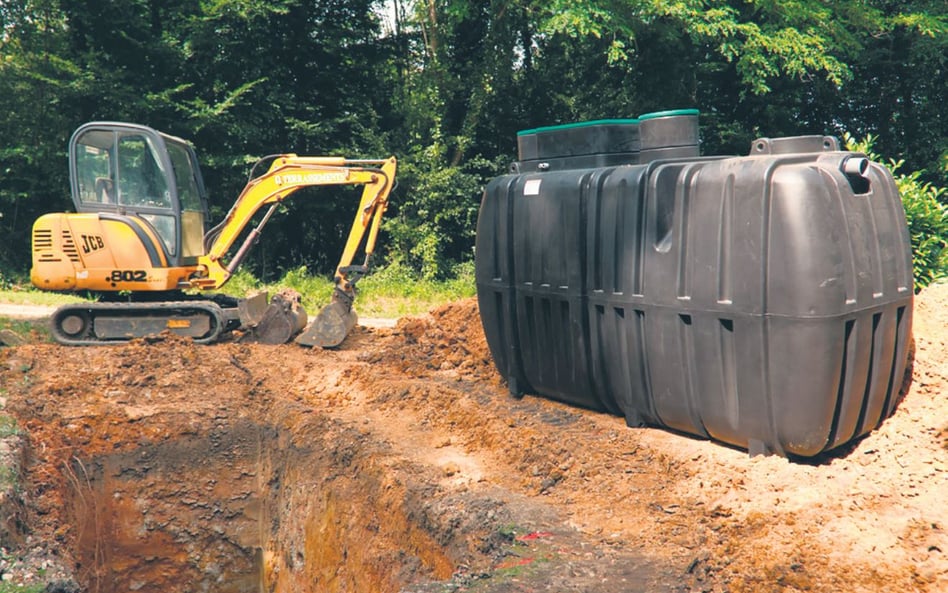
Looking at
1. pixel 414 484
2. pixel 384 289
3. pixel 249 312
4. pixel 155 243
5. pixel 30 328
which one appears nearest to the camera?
pixel 414 484

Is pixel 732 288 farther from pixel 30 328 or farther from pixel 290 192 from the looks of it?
pixel 30 328

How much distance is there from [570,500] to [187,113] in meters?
14.0

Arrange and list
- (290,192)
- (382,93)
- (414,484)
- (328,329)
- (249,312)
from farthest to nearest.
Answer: (382,93) < (290,192) < (249,312) < (328,329) < (414,484)

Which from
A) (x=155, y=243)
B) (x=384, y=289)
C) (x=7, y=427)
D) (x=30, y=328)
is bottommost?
(x=7, y=427)

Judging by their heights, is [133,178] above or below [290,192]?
above

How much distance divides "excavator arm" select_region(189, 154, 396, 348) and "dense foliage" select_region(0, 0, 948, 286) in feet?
18.5

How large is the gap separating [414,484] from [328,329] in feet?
15.5

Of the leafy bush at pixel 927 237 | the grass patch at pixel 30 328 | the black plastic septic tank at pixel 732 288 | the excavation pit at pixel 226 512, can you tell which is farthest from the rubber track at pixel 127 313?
the leafy bush at pixel 927 237

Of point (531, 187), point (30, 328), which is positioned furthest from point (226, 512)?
point (30, 328)

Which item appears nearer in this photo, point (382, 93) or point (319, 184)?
point (319, 184)

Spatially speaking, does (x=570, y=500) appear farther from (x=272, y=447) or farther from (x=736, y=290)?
(x=272, y=447)

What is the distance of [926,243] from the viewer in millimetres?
7508

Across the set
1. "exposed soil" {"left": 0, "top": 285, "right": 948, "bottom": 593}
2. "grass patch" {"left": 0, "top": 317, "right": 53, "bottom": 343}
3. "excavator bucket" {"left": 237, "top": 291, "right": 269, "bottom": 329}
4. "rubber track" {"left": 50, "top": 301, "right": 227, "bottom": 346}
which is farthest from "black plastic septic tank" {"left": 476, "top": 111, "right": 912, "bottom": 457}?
"grass patch" {"left": 0, "top": 317, "right": 53, "bottom": 343}

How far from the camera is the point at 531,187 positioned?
7023mm
